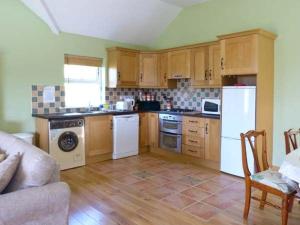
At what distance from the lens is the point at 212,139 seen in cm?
Result: 423

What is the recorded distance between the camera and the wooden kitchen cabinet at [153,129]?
5.18 meters

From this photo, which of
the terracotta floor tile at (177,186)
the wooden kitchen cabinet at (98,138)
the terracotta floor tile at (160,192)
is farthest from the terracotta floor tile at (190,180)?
the wooden kitchen cabinet at (98,138)

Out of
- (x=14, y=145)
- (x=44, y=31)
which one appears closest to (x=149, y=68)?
(x=44, y=31)

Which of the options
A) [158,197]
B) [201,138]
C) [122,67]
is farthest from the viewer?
[122,67]

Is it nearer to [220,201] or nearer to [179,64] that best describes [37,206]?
[220,201]

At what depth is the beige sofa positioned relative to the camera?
1566mm

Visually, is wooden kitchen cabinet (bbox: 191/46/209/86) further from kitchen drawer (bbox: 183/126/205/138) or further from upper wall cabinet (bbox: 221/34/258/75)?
kitchen drawer (bbox: 183/126/205/138)

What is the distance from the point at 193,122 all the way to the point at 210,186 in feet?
4.15

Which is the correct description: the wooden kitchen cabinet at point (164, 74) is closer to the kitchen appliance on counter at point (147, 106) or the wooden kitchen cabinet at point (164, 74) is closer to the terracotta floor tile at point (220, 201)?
the kitchen appliance on counter at point (147, 106)

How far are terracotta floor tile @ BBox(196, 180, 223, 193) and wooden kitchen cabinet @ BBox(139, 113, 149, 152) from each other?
1902 mm

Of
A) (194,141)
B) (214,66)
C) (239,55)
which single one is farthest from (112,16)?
(194,141)

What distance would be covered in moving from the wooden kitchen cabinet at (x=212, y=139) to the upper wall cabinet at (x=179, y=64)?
3.56 ft

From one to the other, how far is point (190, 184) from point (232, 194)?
22.8 inches

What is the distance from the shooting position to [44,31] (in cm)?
441
